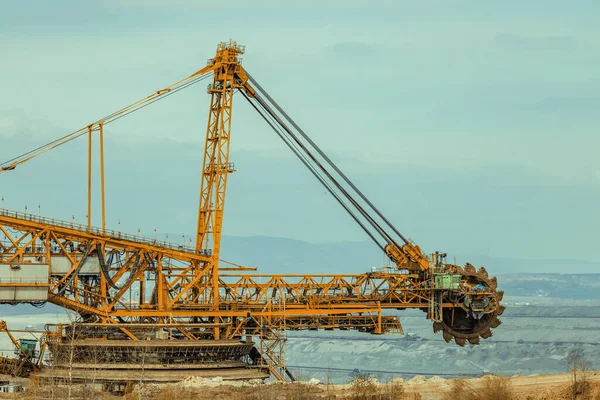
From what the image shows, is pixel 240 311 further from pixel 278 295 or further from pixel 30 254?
pixel 30 254

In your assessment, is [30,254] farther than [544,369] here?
No

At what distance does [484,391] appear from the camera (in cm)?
8669

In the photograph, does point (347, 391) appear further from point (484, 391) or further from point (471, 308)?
point (471, 308)

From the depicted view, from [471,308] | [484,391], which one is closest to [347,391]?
[484,391]

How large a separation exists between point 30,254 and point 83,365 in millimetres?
11135

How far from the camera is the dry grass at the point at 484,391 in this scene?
8550 centimetres

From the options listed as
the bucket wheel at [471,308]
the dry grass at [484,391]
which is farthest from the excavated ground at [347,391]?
the bucket wheel at [471,308]

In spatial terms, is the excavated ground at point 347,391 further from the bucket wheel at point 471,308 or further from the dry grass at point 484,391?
the bucket wheel at point 471,308

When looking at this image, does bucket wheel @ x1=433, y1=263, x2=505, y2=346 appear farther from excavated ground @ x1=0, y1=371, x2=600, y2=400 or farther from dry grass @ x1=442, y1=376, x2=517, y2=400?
dry grass @ x1=442, y1=376, x2=517, y2=400

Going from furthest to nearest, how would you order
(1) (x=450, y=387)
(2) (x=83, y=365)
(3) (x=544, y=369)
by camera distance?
(3) (x=544, y=369) < (2) (x=83, y=365) < (1) (x=450, y=387)

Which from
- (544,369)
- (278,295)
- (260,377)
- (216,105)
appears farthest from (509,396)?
(544,369)

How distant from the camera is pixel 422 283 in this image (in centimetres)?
12212

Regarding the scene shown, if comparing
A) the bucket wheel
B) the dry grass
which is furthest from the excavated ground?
the bucket wheel

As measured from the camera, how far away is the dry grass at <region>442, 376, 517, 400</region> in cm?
8550
